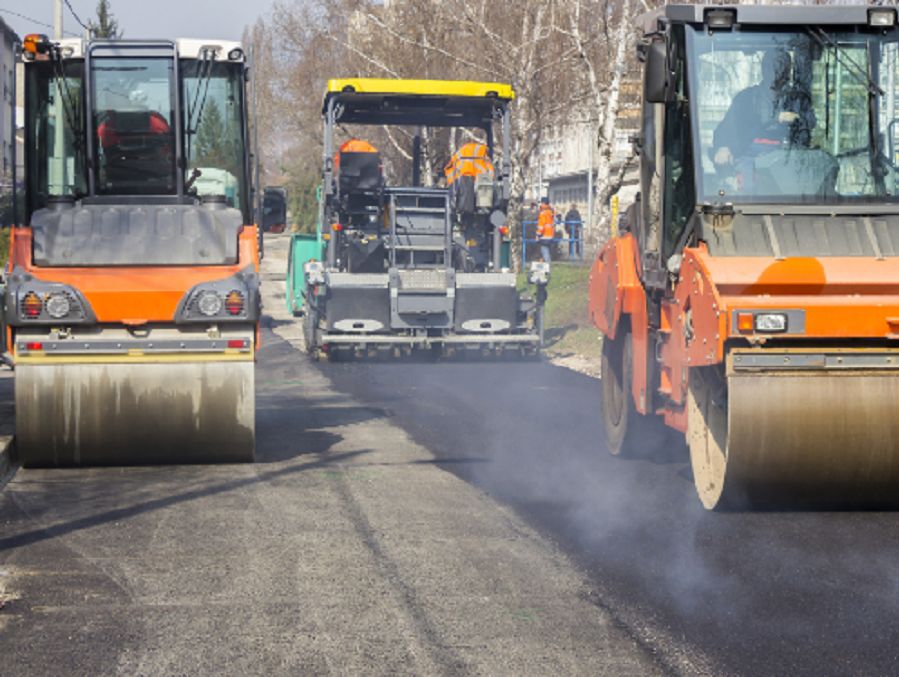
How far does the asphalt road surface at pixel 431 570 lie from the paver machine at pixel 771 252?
461 millimetres

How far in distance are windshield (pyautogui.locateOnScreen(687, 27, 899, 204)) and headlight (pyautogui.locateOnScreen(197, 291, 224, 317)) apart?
3316mm

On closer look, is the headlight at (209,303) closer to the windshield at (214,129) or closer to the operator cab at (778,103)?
the windshield at (214,129)

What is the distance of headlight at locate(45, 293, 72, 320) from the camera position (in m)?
9.91

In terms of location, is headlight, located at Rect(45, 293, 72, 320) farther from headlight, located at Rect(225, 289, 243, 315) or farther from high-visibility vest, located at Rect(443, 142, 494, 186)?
high-visibility vest, located at Rect(443, 142, 494, 186)

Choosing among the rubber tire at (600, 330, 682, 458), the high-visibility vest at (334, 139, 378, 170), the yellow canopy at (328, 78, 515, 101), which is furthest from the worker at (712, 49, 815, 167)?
the high-visibility vest at (334, 139, 378, 170)

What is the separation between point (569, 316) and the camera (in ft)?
92.5

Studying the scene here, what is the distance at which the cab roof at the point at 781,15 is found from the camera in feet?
29.8

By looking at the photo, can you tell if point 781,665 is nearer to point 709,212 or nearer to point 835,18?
point 709,212

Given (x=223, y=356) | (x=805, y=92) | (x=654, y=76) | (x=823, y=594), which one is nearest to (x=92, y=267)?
(x=223, y=356)

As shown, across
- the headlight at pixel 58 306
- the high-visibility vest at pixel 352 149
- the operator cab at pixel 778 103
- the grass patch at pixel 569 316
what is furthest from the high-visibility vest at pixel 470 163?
the operator cab at pixel 778 103

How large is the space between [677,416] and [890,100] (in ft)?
7.53

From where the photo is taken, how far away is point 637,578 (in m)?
6.89

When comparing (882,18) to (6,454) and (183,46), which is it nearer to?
(183,46)

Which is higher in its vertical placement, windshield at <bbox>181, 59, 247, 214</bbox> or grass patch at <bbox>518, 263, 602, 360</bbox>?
windshield at <bbox>181, 59, 247, 214</bbox>
